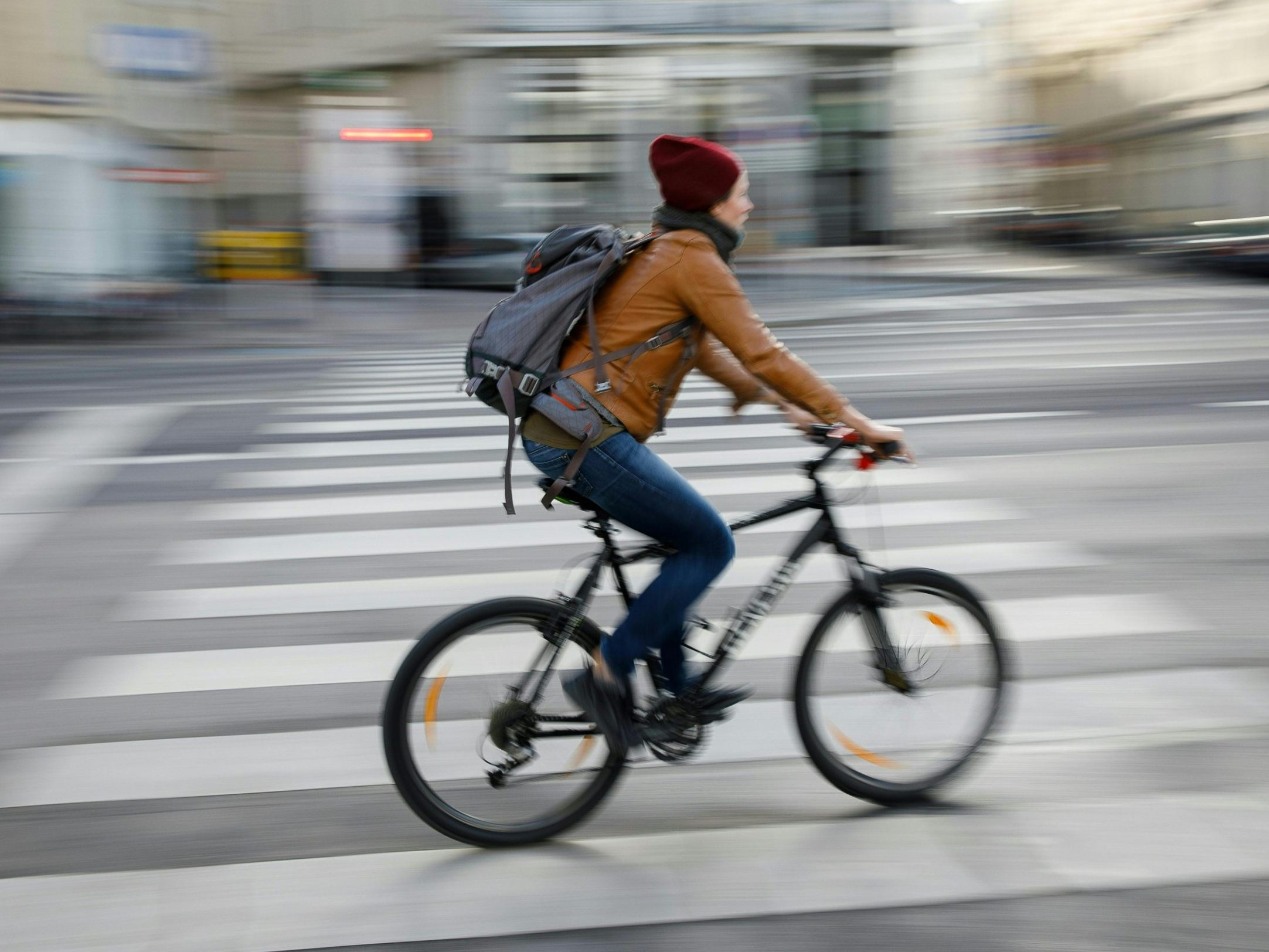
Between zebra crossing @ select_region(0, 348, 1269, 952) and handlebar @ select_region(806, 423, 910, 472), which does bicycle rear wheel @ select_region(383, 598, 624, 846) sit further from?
handlebar @ select_region(806, 423, 910, 472)

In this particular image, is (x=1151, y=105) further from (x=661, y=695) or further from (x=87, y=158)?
(x=661, y=695)

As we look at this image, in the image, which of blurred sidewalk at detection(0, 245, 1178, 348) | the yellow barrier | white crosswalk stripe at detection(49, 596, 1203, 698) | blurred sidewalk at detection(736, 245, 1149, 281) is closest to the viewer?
white crosswalk stripe at detection(49, 596, 1203, 698)

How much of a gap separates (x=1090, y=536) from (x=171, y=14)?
82.7 ft

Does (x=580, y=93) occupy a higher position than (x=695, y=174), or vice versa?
(x=580, y=93)

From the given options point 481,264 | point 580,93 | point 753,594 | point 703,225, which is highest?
point 580,93

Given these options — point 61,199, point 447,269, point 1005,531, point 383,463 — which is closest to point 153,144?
point 61,199

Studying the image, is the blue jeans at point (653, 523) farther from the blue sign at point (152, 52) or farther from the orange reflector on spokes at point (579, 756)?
the blue sign at point (152, 52)

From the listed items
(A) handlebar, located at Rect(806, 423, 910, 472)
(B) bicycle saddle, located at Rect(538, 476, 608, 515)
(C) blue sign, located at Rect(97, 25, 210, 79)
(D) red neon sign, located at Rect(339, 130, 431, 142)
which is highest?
(C) blue sign, located at Rect(97, 25, 210, 79)

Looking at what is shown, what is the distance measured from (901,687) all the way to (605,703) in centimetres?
84

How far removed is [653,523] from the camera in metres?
3.41

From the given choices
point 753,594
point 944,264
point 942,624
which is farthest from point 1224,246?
point 753,594

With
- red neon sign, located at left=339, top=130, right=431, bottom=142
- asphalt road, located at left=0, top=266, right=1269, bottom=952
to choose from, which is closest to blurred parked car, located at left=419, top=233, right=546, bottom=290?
red neon sign, located at left=339, top=130, right=431, bottom=142

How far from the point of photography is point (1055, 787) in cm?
386

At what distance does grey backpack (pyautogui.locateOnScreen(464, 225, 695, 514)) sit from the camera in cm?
332
